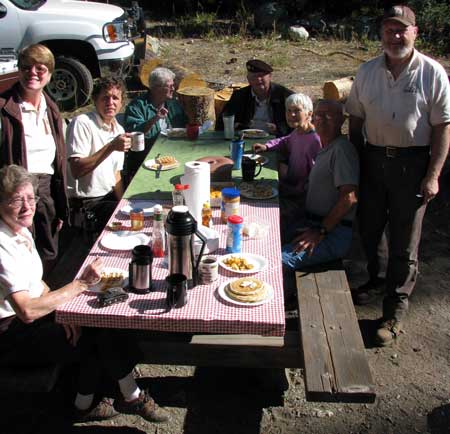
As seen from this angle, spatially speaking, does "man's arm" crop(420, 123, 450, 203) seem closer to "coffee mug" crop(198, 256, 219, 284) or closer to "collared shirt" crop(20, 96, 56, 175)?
"coffee mug" crop(198, 256, 219, 284)

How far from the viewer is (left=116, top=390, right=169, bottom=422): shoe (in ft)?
9.82

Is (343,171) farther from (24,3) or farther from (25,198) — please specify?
(24,3)

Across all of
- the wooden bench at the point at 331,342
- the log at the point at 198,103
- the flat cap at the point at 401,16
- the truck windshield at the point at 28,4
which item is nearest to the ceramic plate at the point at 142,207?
the wooden bench at the point at 331,342

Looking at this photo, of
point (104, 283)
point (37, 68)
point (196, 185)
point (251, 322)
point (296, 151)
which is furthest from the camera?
point (296, 151)

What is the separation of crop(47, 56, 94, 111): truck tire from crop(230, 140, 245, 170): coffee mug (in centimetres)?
486

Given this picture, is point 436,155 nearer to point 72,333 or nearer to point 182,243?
point 182,243

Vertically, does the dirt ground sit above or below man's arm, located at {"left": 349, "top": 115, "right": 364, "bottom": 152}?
below

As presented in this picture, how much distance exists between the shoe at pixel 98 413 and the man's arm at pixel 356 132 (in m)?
2.36

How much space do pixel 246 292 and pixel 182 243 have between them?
0.38 metres

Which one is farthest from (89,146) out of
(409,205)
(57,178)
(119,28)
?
Result: (119,28)

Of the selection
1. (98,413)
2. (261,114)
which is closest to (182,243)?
(98,413)

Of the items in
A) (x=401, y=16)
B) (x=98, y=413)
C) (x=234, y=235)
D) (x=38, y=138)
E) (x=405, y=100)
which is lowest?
(x=98, y=413)

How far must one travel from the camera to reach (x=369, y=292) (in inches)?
169

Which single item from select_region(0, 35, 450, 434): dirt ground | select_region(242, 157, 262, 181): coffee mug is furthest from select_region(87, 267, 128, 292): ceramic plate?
select_region(242, 157, 262, 181): coffee mug
